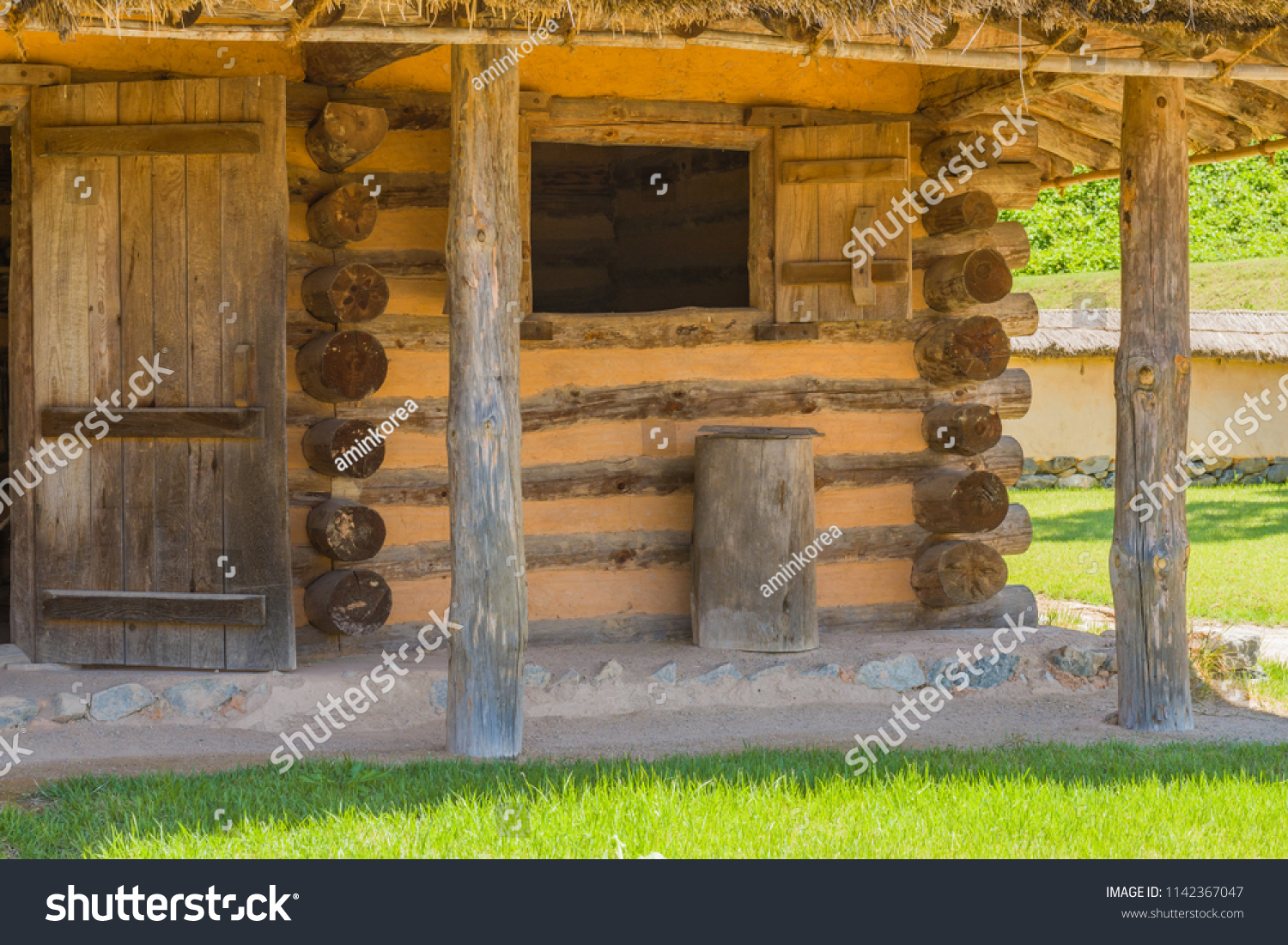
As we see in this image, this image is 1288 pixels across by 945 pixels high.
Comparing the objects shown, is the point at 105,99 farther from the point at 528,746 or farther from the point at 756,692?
the point at 756,692

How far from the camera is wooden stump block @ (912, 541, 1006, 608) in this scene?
23.7ft

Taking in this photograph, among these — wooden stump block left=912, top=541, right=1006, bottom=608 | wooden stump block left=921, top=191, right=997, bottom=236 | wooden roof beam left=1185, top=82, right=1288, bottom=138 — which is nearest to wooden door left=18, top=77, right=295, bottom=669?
wooden stump block left=912, top=541, right=1006, bottom=608

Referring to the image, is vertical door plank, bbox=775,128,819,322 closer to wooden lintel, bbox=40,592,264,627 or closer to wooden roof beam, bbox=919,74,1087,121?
wooden roof beam, bbox=919,74,1087,121

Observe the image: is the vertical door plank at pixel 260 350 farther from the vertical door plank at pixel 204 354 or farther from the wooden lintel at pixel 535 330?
the wooden lintel at pixel 535 330

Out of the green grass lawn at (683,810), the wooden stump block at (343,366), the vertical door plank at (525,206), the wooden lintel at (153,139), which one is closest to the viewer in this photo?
the green grass lawn at (683,810)

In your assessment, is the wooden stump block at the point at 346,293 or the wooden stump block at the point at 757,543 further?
the wooden stump block at the point at 757,543

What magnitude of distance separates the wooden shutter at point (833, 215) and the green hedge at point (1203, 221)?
21.7 metres

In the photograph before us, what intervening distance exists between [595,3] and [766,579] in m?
3.08

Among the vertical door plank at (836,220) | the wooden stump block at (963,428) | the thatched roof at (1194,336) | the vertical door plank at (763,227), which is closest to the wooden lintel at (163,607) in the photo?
the vertical door plank at (763,227)

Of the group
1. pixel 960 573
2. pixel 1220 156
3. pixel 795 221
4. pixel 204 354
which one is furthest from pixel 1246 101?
pixel 204 354

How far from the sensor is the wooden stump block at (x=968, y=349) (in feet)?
23.6

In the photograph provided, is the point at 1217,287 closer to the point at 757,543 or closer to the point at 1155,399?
the point at 1155,399

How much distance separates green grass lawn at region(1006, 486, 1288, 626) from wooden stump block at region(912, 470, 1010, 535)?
2.86 metres

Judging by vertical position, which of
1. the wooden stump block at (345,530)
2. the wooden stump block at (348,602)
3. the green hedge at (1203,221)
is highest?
the green hedge at (1203,221)
